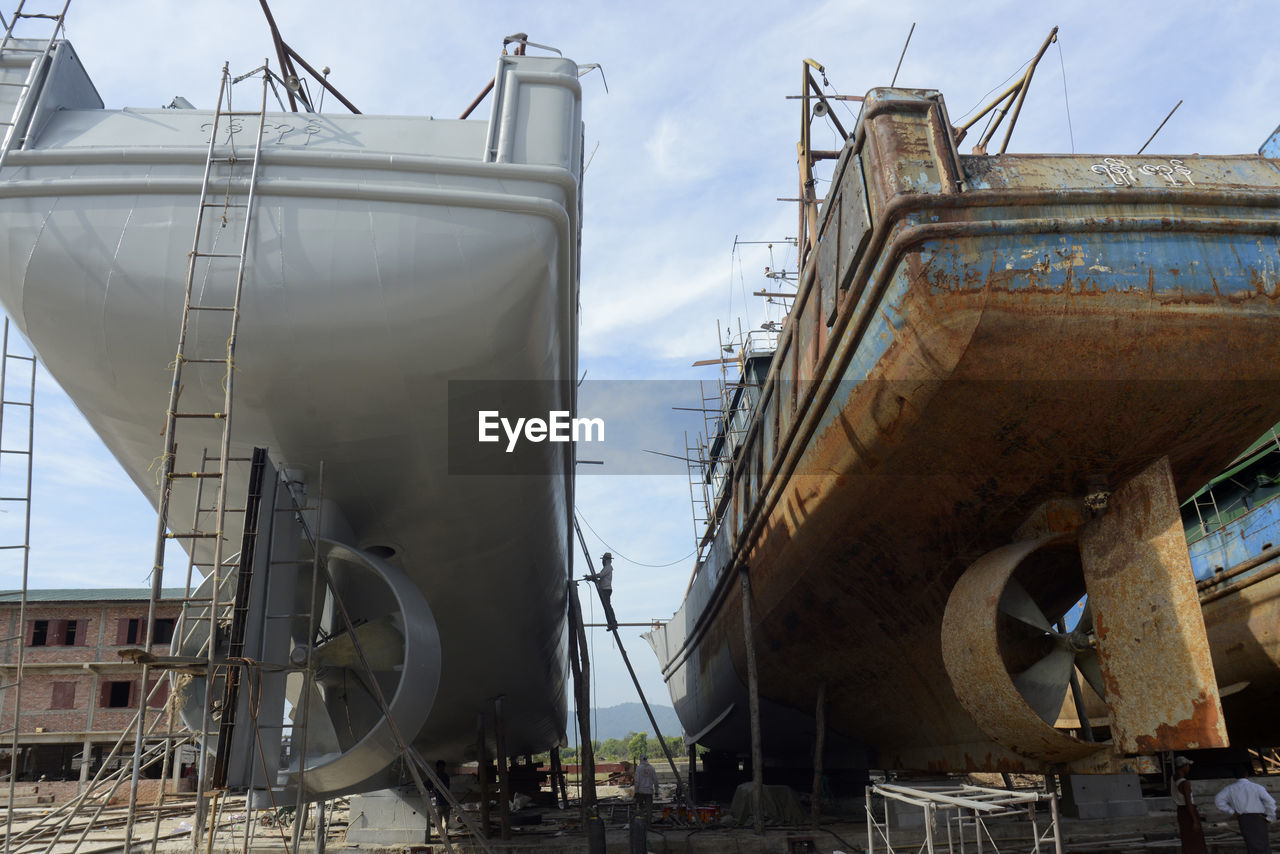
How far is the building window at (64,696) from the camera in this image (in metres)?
22.5

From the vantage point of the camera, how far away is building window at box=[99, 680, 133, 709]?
2302 cm

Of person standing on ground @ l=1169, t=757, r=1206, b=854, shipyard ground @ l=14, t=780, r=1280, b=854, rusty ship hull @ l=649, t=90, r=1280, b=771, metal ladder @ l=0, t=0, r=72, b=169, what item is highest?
metal ladder @ l=0, t=0, r=72, b=169

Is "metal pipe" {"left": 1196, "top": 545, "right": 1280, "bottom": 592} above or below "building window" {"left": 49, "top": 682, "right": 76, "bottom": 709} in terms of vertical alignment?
above

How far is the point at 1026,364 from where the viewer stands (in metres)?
4.86

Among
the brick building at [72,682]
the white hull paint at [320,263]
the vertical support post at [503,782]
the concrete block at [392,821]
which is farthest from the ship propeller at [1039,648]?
the brick building at [72,682]

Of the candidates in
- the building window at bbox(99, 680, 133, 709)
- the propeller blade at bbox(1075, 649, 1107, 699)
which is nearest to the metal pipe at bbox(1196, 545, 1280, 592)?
the propeller blade at bbox(1075, 649, 1107, 699)

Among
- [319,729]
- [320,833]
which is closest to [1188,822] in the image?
[319,729]

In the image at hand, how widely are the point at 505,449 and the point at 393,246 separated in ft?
6.30

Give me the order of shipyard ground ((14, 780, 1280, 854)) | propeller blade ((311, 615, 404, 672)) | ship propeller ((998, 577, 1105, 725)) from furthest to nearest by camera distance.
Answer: shipyard ground ((14, 780, 1280, 854)) < propeller blade ((311, 615, 404, 672)) < ship propeller ((998, 577, 1105, 725))

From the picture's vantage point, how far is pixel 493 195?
206 inches

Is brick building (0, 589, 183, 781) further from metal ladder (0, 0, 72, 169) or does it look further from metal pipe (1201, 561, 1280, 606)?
metal pipe (1201, 561, 1280, 606)

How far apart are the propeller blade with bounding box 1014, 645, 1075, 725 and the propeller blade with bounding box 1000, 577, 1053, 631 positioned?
0.25 metres

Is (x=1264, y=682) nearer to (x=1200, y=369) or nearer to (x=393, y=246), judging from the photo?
(x=1200, y=369)

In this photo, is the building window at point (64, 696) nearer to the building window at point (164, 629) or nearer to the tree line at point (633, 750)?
the building window at point (164, 629)
